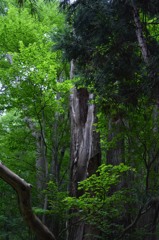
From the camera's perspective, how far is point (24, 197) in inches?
146

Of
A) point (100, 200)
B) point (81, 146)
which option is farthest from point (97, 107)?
point (100, 200)

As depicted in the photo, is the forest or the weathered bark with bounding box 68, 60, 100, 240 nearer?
the forest

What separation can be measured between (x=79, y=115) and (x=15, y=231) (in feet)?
12.5

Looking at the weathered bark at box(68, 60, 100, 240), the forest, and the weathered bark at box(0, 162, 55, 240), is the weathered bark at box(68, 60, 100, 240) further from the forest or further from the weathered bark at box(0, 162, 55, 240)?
the weathered bark at box(0, 162, 55, 240)

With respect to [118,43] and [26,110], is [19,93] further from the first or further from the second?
[118,43]

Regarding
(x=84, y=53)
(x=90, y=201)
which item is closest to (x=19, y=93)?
(x=84, y=53)

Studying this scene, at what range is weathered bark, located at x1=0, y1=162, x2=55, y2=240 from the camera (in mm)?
3391

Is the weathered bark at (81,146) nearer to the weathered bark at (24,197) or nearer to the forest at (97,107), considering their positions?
the forest at (97,107)

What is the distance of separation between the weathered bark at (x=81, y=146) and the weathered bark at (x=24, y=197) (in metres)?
2.77

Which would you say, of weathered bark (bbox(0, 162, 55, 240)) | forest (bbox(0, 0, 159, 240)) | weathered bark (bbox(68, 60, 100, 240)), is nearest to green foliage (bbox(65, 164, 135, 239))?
forest (bbox(0, 0, 159, 240))

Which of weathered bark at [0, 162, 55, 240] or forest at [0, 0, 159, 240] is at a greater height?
forest at [0, 0, 159, 240]

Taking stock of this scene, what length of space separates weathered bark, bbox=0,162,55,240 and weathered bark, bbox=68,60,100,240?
9.09ft

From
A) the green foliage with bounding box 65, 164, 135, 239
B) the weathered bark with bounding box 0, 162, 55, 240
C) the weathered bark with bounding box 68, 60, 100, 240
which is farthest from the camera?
the weathered bark with bounding box 68, 60, 100, 240

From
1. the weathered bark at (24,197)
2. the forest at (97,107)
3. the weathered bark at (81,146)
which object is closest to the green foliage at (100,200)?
the forest at (97,107)
